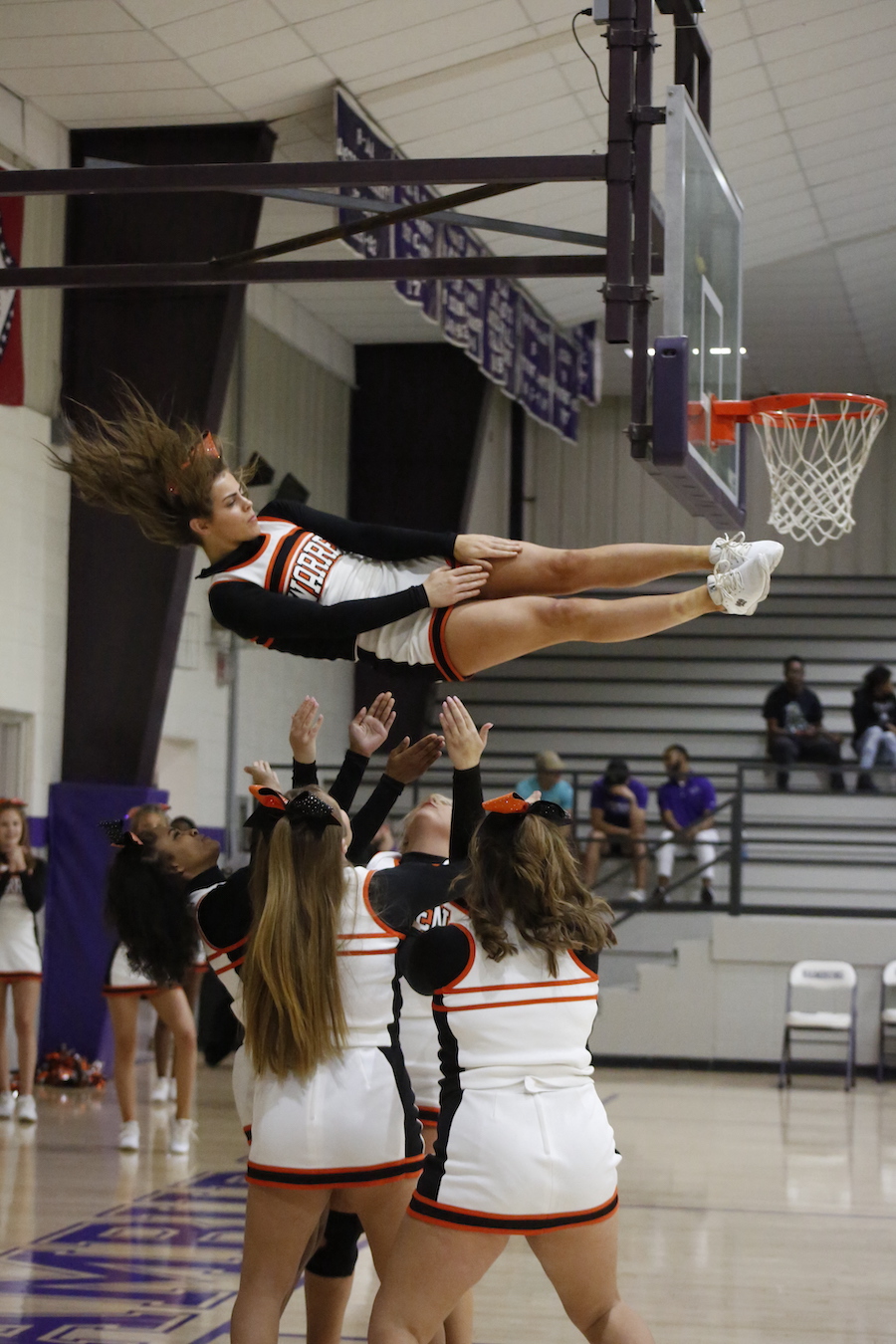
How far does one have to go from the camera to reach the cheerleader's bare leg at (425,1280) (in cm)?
315

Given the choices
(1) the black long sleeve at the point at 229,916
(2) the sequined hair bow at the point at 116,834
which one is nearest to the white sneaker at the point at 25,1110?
(2) the sequined hair bow at the point at 116,834

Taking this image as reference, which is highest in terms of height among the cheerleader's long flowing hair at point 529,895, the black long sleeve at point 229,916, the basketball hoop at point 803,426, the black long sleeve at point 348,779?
the basketball hoop at point 803,426

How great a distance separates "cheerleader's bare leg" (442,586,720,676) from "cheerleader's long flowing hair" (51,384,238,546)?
2.28 ft

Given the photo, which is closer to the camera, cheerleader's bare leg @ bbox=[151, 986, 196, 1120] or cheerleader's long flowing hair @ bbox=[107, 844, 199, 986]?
cheerleader's long flowing hair @ bbox=[107, 844, 199, 986]

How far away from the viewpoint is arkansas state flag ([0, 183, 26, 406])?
10031 mm

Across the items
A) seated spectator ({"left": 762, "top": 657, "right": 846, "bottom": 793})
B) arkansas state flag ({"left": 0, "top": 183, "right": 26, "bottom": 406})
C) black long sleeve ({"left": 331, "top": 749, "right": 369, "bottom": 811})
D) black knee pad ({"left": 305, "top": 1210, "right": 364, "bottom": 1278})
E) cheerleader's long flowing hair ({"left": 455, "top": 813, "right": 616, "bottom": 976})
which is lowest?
black knee pad ({"left": 305, "top": 1210, "right": 364, "bottom": 1278})

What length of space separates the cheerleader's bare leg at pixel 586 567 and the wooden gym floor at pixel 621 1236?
2.61 metres

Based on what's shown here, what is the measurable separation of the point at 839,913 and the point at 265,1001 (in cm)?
1031

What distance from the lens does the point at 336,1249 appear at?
12.3 feet

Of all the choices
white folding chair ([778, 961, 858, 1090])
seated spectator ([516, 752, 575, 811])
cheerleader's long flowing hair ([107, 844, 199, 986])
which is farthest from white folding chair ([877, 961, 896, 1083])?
cheerleader's long flowing hair ([107, 844, 199, 986])

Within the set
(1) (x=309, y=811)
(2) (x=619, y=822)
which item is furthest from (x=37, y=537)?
(1) (x=309, y=811)

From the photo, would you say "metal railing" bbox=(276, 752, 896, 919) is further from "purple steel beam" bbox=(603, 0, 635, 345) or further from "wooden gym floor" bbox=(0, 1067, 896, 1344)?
"purple steel beam" bbox=(603, 0, 635, 345)

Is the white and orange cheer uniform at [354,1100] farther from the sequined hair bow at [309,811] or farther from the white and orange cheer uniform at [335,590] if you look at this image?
the white and orange cheer uniform at [335,590]

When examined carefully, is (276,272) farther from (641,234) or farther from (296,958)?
(296,958)
